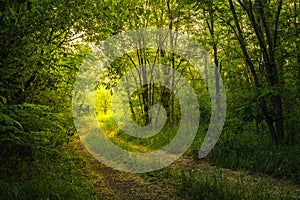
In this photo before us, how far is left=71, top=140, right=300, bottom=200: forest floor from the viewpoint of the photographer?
651cm

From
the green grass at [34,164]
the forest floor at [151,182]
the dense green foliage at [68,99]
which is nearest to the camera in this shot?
the green grass at [34,164]

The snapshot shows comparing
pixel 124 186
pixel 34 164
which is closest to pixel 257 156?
pixel 124 186

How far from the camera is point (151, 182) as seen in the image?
7.62 metres

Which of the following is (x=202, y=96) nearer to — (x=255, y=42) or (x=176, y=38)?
(x=176, y=38)

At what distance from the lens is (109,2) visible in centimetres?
838

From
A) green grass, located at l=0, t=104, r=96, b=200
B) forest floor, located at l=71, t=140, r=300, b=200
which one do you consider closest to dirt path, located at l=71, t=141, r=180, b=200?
forest floor, located at l=71, t=140, r=300, b=200

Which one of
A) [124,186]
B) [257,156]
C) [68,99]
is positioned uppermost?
[68,99]

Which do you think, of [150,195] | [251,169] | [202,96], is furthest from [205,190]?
[202,96]

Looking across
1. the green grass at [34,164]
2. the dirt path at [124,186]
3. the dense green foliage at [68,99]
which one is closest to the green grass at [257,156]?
the dense green foliage at [68,99]

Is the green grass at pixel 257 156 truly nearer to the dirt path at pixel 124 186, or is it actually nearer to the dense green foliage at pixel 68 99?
the dense green foliage at pixel 68 99

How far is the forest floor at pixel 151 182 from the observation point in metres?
6.51

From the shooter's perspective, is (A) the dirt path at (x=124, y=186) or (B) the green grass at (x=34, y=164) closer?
(B) the green grass at (x=34, y=164)

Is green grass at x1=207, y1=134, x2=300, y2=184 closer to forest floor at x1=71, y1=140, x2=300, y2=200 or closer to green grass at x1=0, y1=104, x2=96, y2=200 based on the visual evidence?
forest floor at x1=71, y1=140, x2=300, y2=200

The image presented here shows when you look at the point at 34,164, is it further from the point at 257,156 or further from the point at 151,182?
the point at 257,156
